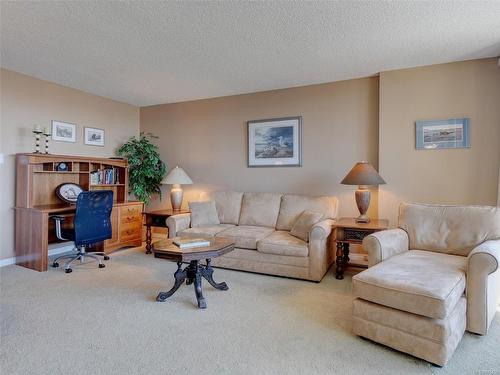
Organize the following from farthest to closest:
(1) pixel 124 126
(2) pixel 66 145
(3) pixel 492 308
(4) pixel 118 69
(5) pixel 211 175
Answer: (1) pixel 124 126 → (5) pixel 211 175 → (2) pixel 66 145 → (4) pixel 118 69 → (3) pixel 492 308

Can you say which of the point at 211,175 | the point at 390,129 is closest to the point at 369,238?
the point at 390,129

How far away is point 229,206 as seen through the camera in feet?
14.3

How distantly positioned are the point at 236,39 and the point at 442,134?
8.11 feet

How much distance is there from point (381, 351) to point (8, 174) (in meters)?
4.44

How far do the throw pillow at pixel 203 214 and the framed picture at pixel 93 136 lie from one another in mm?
1977

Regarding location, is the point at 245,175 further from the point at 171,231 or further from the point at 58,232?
the point at 58,232

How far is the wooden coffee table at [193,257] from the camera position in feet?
8.37

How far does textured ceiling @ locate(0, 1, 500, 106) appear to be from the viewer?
2.32 m

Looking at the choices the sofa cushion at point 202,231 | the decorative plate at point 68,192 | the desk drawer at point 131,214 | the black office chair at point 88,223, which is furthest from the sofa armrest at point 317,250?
the decorative plate at point 68,192

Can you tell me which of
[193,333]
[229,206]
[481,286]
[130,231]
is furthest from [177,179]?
[481,286]

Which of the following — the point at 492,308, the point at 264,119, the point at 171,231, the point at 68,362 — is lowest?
the point at 68,362

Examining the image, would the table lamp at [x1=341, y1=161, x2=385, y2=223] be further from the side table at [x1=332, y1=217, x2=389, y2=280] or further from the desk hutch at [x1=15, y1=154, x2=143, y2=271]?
the desk hutch at [x1=15, y1=154, x2=143, y2=271]

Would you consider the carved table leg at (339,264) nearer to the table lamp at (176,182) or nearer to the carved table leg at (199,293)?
the carved table leg at (199,293)

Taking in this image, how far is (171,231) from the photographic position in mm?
3848
